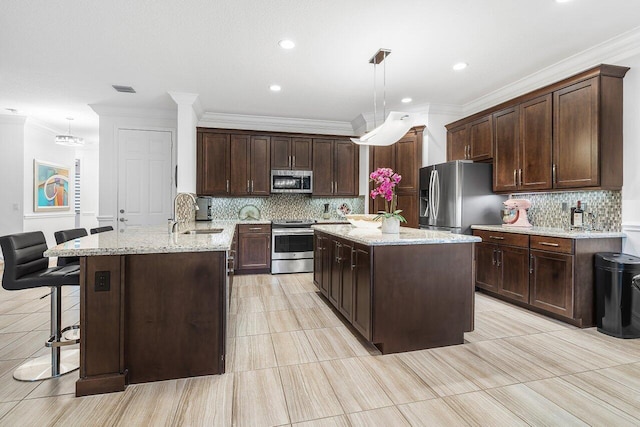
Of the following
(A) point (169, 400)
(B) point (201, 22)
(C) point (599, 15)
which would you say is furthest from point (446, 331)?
(B) point (201, 22)

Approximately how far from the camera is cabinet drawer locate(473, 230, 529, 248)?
3467 millimetres

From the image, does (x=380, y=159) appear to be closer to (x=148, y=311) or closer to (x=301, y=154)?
(x=301, y=154)

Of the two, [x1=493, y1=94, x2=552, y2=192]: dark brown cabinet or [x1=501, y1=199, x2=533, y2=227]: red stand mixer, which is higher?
[x1=493, y1=94, x2=552, y2=192]: dark brown cabinet

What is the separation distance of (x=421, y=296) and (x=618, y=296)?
178cm

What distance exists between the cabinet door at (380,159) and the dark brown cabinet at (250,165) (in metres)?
1.78

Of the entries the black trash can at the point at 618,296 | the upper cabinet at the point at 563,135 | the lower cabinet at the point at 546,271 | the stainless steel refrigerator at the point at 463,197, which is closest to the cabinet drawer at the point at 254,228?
the stainless steel refrigerator at the point at 463,197

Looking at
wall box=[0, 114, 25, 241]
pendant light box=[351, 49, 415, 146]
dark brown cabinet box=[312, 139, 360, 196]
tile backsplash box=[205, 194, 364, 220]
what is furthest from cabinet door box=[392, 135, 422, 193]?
wall box=[0, 114, 25, 241]

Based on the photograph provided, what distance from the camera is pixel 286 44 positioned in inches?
125

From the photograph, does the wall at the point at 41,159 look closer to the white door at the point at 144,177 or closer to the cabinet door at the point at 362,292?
the white door at the point at 144,177

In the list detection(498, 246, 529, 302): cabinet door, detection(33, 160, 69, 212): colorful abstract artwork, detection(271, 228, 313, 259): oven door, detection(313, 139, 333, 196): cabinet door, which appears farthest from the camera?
detection(33, 160, 69, 212): colorful abstract artwork

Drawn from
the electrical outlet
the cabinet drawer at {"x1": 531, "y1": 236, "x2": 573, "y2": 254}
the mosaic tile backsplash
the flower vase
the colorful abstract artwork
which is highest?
the colorful abstract artwork

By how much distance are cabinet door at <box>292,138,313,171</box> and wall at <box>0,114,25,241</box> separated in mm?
5047

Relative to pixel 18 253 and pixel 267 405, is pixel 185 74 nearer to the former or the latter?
pixel 18 253

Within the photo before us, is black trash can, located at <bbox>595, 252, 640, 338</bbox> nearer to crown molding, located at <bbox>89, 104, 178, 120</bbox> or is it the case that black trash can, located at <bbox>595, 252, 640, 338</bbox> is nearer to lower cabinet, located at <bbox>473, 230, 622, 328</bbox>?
lower cabinet, located at <bbox>473, 230, 622, 328</bbox>
